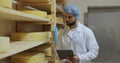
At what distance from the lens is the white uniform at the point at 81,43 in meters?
2.47

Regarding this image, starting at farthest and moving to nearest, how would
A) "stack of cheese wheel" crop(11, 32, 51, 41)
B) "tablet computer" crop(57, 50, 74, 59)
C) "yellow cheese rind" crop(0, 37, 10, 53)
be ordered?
1. "tablet computer" crop(57, 50, 74, 59)
2. "stack of cheese wheel" crop(11, 32, 51, 41)
3. "yellow cheese rind" crop(0, 37, 10, 53)

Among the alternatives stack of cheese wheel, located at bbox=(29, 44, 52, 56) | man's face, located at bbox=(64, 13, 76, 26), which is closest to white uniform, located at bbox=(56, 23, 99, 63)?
man's face, located at bbox=(64, 13, 76, 26)

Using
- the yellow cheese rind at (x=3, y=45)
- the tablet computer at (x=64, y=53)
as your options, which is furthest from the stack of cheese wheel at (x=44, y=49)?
the yellow cheese rind at (x=3, y=45)

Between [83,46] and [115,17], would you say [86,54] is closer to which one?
[83,46]

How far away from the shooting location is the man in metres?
2.45

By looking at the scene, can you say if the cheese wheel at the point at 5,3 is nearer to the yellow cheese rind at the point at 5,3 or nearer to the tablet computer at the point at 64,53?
the yellow cheese rind at the point at 5,3

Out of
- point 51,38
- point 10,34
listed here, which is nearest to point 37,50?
point 51,38

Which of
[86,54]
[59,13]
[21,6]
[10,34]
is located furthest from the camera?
[59,13]

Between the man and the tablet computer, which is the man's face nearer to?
the man

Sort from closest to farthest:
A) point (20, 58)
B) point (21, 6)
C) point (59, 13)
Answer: point (20, 58) < point (21, 6) < point (59, 13)

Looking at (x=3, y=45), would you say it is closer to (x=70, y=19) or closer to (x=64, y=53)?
(x=64, y=53)

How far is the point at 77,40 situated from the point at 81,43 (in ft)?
0.20

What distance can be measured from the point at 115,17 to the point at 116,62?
2.71ft

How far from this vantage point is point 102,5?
12.5 ft
